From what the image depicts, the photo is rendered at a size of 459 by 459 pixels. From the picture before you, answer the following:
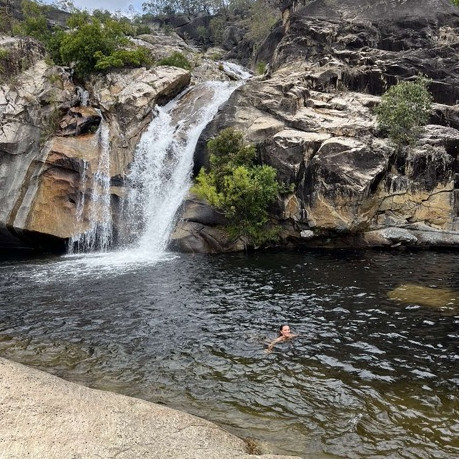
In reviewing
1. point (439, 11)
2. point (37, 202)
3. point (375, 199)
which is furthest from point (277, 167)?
point (439, 11)

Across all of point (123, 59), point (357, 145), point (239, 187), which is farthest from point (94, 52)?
point (357, 145)

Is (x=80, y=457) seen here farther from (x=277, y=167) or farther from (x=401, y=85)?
(x=401, y=85)

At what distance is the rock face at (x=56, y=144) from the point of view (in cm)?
3147

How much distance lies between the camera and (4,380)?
8.82m

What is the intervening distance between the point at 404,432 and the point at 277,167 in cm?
2246

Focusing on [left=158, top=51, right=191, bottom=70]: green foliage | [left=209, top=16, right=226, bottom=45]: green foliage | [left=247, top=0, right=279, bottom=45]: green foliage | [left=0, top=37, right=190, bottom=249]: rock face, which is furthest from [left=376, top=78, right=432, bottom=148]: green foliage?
[left=209, top=16, right=226, bottom=45]: green foliage

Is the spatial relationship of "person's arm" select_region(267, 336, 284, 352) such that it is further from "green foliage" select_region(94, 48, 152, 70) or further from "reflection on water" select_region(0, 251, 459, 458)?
"green foliage" select_region(94, 48, 152, 70)

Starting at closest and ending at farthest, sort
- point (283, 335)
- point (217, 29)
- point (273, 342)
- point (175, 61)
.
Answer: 1. point (273, 342)
2. point (283, 335)
3. point (175, 61)
4. point (217, 29)

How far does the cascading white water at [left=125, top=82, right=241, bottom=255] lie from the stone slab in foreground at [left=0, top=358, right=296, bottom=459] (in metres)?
20.8

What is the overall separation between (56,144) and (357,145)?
22.9m

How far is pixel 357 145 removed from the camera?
28.7 m

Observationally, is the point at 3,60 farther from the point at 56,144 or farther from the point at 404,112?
the point at 404,112

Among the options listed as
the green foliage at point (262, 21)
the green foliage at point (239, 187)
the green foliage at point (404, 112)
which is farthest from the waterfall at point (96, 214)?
the green foliage at point (262, 21)

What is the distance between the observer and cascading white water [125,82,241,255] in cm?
3089
